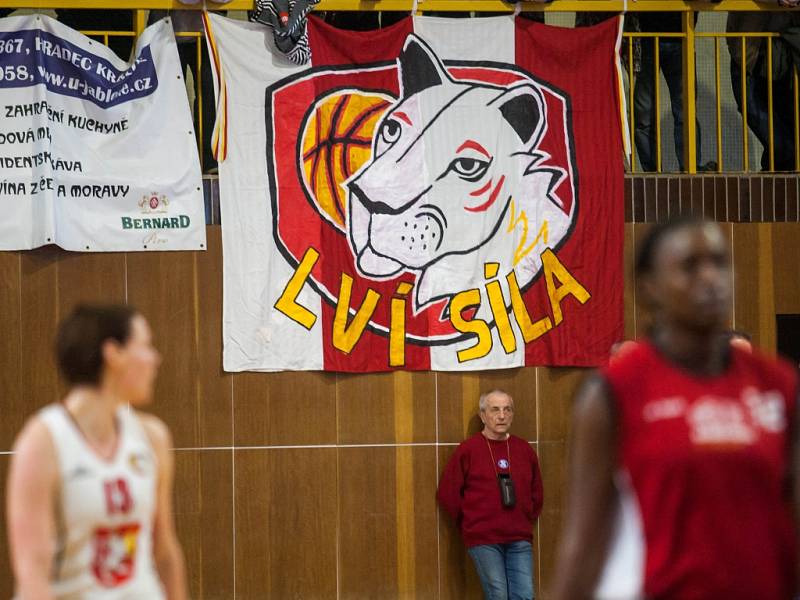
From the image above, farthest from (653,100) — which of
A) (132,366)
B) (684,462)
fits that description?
(684,462)

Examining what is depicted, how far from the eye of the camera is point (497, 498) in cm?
893

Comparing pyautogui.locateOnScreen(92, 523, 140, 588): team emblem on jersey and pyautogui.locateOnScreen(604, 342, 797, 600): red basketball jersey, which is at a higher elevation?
pyautogui.locateOnScreen(604, 342, 797, 600): red basketball jersey

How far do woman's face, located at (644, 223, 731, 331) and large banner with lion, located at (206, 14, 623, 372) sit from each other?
656cm

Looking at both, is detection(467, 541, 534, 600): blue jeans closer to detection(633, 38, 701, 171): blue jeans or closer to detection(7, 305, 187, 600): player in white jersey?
detection(633, 38, 701, 171): blue jeans

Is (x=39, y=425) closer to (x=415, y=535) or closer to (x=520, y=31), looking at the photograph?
(x=415, y=535)

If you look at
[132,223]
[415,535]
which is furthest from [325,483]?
[132,223]

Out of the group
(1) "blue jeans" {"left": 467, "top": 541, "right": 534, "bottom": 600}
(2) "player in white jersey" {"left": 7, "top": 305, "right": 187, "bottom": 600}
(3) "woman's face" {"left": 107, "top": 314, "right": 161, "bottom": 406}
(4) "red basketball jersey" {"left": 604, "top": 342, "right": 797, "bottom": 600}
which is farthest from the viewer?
(1) "blue jeans" {"left": 467, "top": 541, "right": 534, "bottom": 600}

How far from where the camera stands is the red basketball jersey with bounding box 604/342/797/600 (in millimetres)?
2633

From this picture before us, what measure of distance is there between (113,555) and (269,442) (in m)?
5.60

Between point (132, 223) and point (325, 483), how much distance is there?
7.84 ft

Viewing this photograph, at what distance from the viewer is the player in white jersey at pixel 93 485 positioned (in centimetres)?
349

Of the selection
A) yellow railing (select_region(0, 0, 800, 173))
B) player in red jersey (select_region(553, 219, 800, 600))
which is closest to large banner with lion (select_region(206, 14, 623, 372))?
yellow railing (select_region(0, 0, 800, 173))

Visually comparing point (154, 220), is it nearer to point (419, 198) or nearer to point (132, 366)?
point (419, 198)

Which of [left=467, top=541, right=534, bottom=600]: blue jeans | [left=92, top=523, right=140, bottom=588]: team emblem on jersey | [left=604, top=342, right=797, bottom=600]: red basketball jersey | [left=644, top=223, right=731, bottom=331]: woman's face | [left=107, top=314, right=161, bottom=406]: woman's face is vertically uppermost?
[left=644, top=223, right=731, bottom=331]: woman's face
